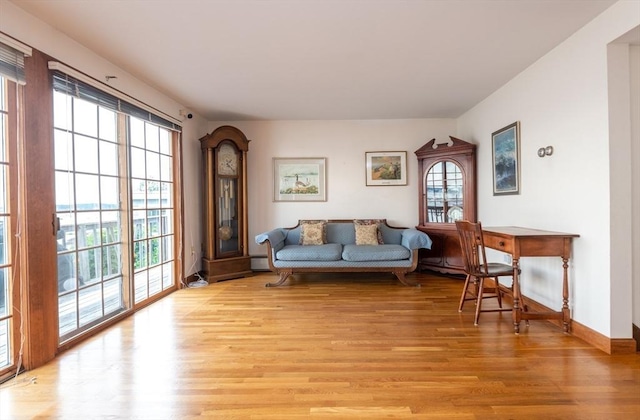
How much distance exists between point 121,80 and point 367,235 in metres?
3.48

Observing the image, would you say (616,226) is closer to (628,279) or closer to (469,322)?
(628,279)

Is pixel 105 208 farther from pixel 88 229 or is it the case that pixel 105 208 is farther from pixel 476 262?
pixel 476 262

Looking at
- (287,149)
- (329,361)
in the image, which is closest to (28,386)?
(329,361)

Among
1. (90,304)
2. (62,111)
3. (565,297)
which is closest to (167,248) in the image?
(90,304)

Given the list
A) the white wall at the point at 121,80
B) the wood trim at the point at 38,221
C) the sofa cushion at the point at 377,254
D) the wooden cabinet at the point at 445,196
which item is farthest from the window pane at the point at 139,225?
the wooden cabinet at the point at 445,196

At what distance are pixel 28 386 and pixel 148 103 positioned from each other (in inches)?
109

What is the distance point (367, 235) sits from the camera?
175 inches

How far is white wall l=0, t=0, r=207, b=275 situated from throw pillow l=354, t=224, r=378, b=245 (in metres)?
2.42

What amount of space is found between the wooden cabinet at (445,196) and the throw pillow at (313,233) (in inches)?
58.9

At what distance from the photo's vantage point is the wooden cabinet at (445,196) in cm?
420

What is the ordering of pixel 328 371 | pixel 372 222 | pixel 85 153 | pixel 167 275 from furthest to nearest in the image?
1. pixel 372 222
2. pixel 167 275
3. pixel 85 153
4. pixel 328 371

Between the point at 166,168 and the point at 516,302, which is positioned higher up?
the point at 166,168

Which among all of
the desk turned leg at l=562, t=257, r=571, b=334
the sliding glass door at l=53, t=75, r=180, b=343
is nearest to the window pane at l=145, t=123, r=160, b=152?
the sliding glass door at l=53, t=75, r=180, b=343

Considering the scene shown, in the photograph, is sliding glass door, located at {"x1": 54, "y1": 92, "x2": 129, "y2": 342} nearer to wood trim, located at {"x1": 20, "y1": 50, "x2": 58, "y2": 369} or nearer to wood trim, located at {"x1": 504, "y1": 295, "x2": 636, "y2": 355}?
wood trim, located at {"x1": 20, "y1": 50, "x2": 58, "y2": 369}
